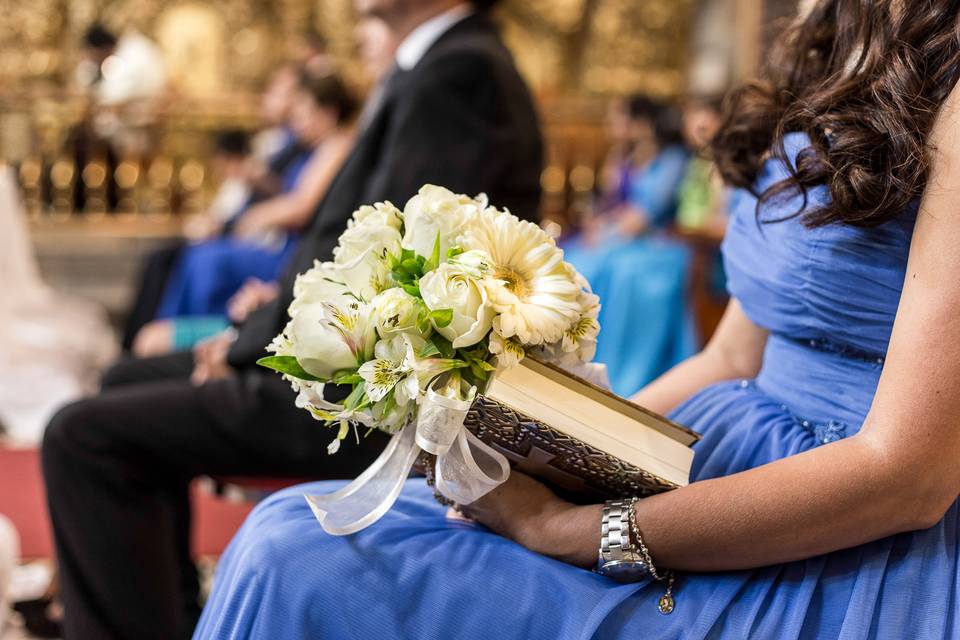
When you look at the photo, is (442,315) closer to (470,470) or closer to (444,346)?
(444,346)

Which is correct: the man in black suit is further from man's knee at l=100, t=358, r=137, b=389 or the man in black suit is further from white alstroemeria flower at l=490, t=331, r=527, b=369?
white alstroemeria flower at l=490, t=331, r=527, b=369

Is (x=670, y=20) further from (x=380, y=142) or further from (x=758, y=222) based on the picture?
(x=758, y=222)

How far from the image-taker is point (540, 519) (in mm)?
1229

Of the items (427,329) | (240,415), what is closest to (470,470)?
(427,329)

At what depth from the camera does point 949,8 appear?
4.05 feet

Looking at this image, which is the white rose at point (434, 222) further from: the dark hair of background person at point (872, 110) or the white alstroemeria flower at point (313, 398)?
the dark hair of background person at point (872, 110)

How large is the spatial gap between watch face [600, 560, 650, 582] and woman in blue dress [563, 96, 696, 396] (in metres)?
3.15

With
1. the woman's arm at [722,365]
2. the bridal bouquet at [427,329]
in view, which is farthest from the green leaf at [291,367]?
the woman's arm at [722,365]

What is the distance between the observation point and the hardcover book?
1.14m

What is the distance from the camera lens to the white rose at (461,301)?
112cm

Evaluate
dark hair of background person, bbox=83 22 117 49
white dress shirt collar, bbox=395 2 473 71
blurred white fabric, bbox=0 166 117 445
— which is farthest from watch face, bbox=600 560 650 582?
dark hair of background person, bbox=83 22 117 49

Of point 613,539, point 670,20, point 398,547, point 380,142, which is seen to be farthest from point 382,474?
point 670,20

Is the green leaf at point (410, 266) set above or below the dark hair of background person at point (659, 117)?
above

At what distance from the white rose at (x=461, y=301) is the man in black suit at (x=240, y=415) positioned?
92 cm
